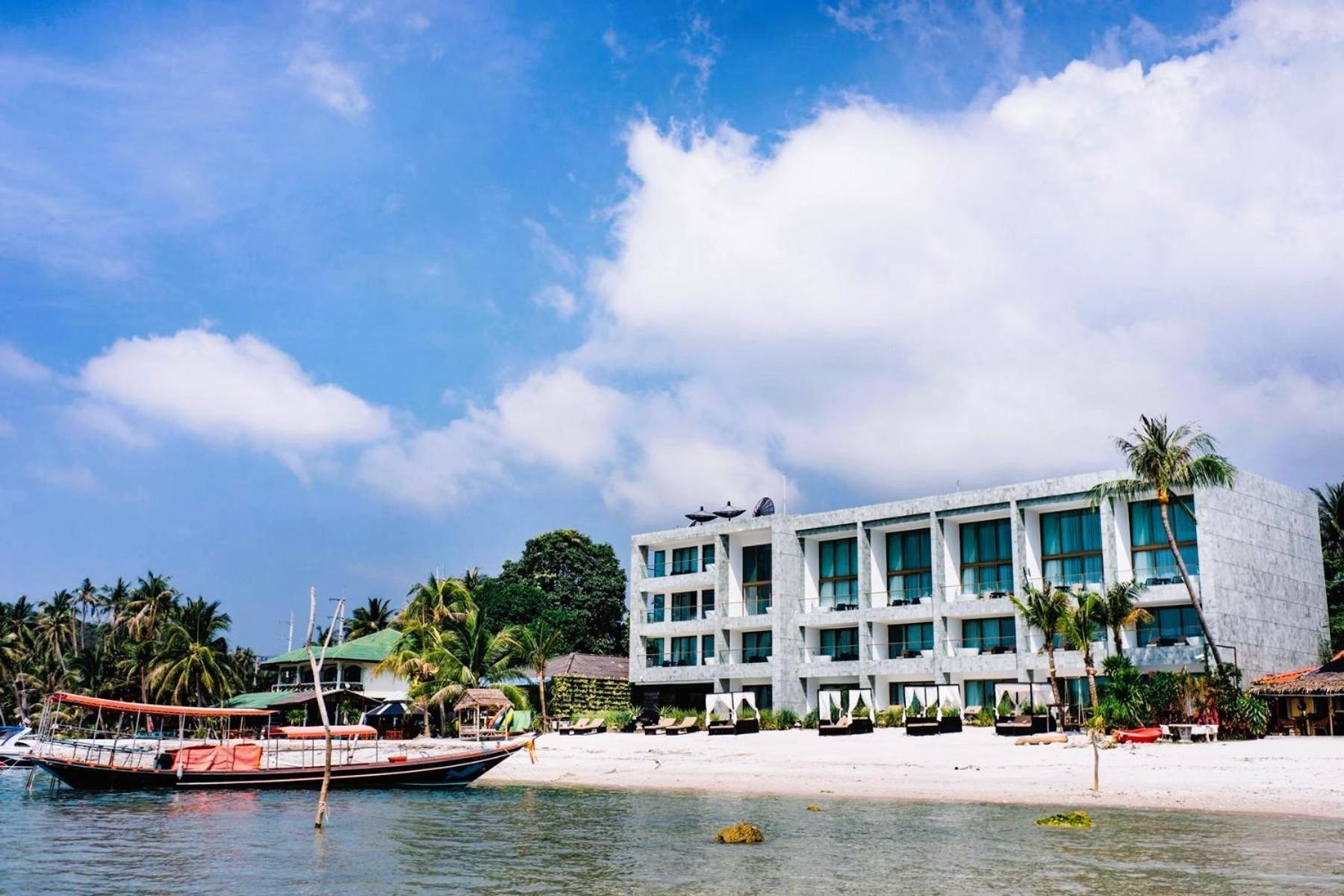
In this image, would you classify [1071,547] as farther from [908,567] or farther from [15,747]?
[15,747]

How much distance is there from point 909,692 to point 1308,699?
13.4 metres

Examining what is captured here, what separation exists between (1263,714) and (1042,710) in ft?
22.8

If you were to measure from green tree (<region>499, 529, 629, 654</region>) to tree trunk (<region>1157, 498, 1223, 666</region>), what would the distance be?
45601 mm

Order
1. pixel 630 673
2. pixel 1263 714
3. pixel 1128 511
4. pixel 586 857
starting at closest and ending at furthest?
pixel 586 857, pixel 1263 714, pixel 1128 511, pixel 630 673

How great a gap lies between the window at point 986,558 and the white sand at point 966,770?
9638mm

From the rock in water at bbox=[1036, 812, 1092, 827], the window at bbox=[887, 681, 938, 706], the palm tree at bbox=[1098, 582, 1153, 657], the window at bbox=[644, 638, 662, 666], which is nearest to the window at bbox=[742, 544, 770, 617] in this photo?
the window at bbox=[644, 638, 662, 666]

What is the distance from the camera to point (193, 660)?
6788 centimetres

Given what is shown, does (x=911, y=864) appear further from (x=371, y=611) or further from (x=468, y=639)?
(x=371, y=611)

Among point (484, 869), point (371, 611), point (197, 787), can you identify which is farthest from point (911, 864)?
point (371, 611)

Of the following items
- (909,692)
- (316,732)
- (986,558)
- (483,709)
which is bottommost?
(316,732)

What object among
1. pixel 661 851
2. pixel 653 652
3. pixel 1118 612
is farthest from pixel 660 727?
pixel 661 851

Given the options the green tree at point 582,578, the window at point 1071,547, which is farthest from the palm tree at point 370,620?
the window at point 1071,547

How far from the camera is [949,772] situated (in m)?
33.3

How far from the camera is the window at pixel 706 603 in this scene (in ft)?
191
